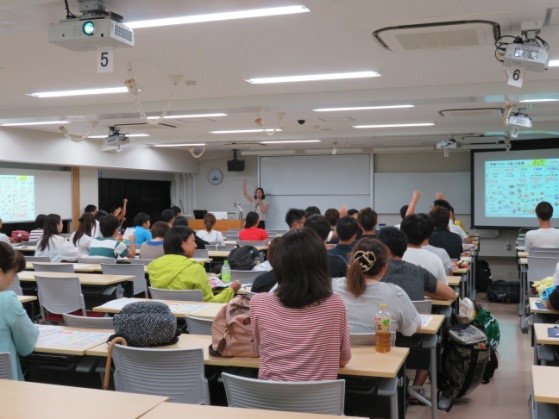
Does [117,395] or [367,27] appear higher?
[367,27]

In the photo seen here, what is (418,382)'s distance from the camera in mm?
4469

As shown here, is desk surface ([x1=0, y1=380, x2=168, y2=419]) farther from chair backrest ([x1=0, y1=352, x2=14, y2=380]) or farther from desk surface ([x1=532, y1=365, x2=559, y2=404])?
desk surface ([x1=532, y1=365, x2=559, y2=404])

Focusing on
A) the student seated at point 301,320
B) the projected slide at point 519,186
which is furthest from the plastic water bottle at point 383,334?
the projected slide at point 519,186

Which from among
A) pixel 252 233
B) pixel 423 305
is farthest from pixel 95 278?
pixel 252 233

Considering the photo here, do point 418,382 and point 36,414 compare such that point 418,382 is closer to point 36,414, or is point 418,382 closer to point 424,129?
point 36,414

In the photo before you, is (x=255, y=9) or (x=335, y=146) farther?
(x=335, y=146)

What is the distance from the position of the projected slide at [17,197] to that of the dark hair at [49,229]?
375 centimetres

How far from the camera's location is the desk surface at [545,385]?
228 centimetres

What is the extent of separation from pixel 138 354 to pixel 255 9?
7.38 ft

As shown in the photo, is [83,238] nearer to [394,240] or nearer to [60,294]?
[60,294]

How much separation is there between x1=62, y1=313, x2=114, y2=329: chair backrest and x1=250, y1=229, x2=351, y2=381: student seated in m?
1.23

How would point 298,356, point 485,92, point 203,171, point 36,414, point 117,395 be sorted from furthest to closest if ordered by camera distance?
point 203,171, point 485,92, point 298,356, point 117,395, point 36,414

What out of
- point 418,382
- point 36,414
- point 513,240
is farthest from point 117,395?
point 513,240

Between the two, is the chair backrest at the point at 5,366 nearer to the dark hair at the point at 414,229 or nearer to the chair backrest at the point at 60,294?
the chair backrest at the point at 60,294
